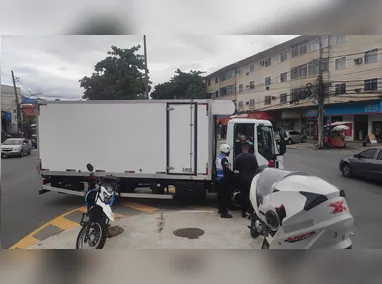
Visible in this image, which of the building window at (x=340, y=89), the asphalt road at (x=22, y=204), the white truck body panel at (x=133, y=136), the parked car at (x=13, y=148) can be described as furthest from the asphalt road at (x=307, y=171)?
the building window at (x=340, y=89)

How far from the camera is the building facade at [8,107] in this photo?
3695 mm

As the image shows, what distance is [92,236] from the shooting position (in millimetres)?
3324

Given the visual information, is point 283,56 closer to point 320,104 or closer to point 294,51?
point 294,51

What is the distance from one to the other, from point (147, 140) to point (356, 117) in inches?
116

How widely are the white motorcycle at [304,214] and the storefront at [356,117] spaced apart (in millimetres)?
1398

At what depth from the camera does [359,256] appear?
334 cm

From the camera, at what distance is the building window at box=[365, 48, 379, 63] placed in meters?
3.52

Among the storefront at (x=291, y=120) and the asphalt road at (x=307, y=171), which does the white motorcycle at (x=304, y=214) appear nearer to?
the asphalt road at (x=307, y=171)

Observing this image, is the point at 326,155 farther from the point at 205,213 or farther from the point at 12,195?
the point at 12,195

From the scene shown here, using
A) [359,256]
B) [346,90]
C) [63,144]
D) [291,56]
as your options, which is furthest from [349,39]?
[63,144]

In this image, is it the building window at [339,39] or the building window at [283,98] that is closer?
the building window at [339,39]

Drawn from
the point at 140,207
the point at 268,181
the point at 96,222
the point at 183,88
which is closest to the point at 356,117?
the point at 268,181

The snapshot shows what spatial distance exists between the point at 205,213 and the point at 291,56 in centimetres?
239

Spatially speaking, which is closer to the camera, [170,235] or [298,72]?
[170,235]
